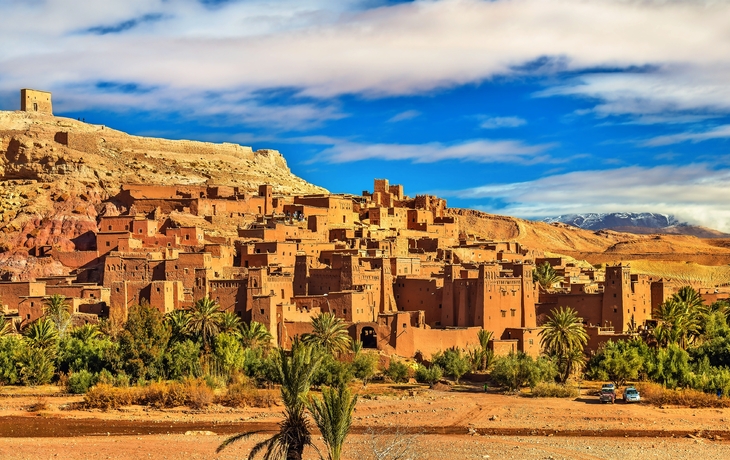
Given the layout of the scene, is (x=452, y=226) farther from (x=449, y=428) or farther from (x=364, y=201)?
(x=449, y=428)

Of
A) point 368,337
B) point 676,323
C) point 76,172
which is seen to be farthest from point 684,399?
point 76,172

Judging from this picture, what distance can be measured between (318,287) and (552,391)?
39.0 feet

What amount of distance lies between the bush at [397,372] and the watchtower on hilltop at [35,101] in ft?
153

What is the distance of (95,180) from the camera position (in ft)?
207

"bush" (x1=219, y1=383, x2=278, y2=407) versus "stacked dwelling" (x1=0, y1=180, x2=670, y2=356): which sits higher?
"stacked dwelling" (x1=0, y1=180, x2=670, y2=356)

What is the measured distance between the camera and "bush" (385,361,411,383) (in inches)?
1655

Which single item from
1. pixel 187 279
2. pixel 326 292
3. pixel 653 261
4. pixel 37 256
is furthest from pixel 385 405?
pixel 653 261

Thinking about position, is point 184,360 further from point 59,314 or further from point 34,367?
point 59,314

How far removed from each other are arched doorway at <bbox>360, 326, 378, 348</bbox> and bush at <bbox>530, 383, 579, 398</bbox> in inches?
278

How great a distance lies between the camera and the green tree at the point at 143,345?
41.1m

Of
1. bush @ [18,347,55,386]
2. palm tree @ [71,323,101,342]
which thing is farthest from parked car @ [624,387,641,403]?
bush @ [18,347,55,386]

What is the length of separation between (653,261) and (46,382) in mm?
59004

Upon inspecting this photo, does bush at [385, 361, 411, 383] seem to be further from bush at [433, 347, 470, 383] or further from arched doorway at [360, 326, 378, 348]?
arched doorway at [360, 326, 378, 348]

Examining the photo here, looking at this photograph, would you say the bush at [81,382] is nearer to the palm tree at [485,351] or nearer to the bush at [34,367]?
the bush at [34,367]
